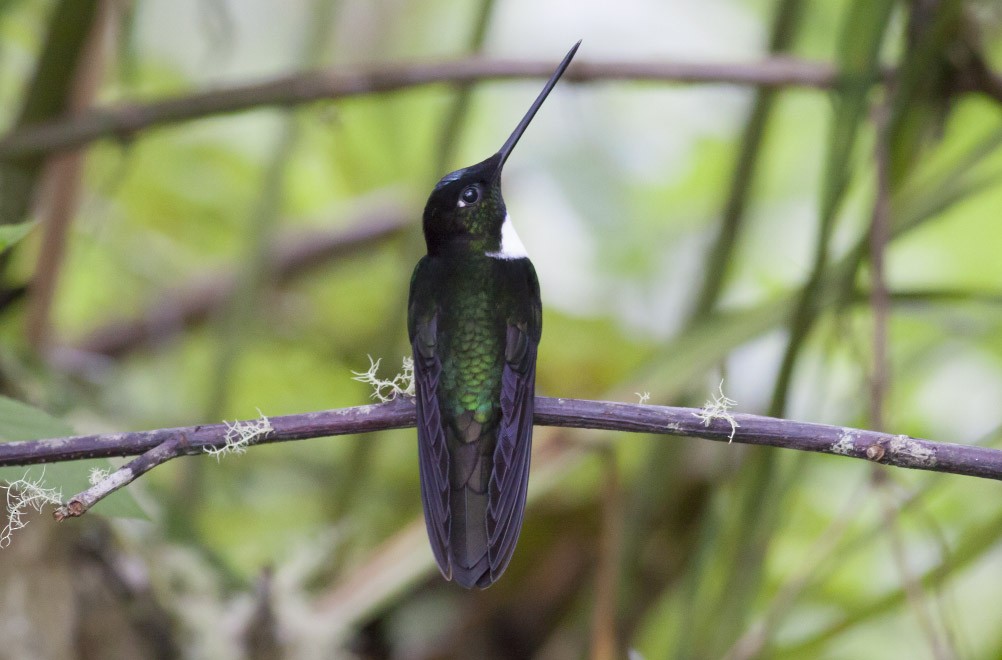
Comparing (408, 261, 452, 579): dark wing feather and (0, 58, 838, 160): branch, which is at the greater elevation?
(0, 58, 838, 160): branch

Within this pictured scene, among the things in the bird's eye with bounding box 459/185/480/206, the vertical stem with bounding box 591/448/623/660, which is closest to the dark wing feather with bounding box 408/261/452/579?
the bird's eye with bounding box 459/185/480/206

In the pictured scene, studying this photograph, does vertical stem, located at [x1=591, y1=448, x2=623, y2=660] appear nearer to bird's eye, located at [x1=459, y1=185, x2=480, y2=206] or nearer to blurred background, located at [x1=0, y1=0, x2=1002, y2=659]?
blurred background, located at [x1=0, y1=0, x2=1002, y2=659]

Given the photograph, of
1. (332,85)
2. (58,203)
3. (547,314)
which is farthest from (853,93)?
(58,203)

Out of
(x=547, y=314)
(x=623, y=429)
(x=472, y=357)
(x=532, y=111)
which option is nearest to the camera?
(x=623, y=429)

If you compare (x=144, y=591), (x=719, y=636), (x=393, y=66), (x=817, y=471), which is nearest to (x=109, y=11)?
(x=393, y=66)

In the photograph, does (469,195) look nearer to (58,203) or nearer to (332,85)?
(332,85)

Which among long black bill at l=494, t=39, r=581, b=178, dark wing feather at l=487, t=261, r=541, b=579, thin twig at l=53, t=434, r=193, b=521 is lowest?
thin twig at l=53, t=434, r=193, b=521
